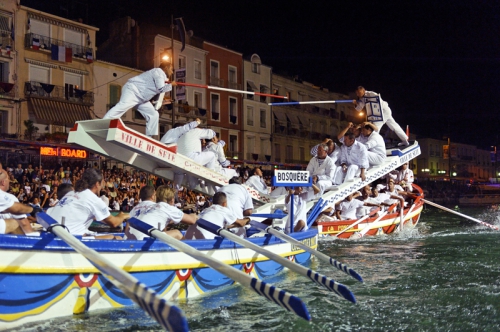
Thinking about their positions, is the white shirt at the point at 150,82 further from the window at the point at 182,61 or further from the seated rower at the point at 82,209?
the window at the point at 182,61

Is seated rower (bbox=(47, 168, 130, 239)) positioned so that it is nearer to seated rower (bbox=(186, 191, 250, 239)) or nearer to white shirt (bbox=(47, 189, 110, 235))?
white shirt (bbox=(47, 189, 110, 235))

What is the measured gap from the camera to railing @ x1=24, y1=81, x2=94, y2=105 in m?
29.1

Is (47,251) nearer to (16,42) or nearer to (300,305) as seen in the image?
(300,305)

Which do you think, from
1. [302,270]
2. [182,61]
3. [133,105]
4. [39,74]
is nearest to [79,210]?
[302,270]

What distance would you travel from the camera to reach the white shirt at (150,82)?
1060 cm

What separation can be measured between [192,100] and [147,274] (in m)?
35.0

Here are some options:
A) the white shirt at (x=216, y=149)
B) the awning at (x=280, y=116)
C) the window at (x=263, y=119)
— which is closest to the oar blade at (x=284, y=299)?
the white shirt at (x=216, y=149)

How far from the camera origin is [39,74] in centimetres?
3003

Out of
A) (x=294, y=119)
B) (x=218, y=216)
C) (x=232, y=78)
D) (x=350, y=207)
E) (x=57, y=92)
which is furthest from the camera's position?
(x=294, y=119)

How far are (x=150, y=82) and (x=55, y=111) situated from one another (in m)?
21.1

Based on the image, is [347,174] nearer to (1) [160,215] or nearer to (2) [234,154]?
(1) [160,215]

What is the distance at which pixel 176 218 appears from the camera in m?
7.10

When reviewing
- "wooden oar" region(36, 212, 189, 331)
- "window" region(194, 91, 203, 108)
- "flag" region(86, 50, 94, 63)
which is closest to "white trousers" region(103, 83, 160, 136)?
"wooden oar" region(36, 212, 189, 331)

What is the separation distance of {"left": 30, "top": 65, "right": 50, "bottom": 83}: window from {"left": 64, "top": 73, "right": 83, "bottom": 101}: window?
3.69 ft
